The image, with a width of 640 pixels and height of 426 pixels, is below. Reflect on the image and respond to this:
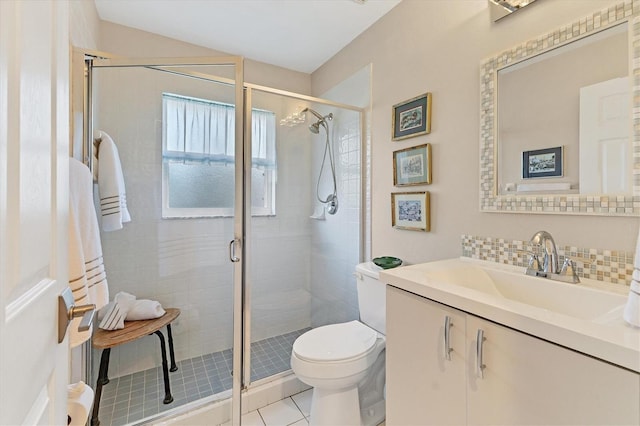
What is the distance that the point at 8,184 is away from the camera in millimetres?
384

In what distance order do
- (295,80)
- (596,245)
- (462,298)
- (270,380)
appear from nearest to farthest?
(462,298), (596,245), (270,380), (295,80)

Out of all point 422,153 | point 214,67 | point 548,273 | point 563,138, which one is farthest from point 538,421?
point 214,67

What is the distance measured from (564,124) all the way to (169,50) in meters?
2.42

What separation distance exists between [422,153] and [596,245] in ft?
2.74

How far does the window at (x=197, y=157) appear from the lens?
5.87 feet

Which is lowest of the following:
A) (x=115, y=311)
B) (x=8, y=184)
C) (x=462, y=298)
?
(x=115, y=311)

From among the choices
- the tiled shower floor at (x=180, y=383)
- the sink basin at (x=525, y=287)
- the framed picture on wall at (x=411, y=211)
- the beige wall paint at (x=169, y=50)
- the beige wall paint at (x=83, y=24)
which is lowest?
the tiled shower floor at (x=180, y=383)

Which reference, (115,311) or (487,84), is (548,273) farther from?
(115,311)

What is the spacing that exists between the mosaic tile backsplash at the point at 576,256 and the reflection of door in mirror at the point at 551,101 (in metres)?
0.21

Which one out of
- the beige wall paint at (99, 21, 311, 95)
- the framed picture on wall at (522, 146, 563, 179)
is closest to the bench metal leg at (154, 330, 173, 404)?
the beige wall paint at (99, 21, 311, 95)

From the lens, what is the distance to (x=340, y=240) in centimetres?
219

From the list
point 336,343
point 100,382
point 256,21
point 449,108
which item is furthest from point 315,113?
point 100,382

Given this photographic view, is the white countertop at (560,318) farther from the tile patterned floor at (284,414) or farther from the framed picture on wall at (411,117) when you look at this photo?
the tile patterned floor at (284,414)

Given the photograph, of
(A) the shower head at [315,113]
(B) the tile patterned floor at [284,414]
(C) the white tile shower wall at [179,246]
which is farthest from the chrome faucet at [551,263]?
(A) the shower head at [315,113]
